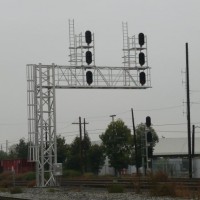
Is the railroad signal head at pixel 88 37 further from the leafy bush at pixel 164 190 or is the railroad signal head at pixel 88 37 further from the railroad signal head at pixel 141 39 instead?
the leafy bush at pixel 164 190

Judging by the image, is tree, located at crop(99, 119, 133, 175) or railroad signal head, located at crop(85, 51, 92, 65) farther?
tree, located at crop(99, 119, 133, 175)

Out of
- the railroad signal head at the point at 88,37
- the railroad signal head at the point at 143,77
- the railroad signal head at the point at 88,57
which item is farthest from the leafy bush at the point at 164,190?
the railroad signal head at the point at 88,37

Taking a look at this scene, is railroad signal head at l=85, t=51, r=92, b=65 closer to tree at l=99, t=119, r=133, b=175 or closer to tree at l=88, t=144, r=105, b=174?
tree at l=99, t=119, r=133, b=175

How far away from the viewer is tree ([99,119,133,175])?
73.8 m

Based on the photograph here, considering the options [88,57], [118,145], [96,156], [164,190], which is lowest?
[164,190]

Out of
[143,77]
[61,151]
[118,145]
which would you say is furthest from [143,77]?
[61,151]

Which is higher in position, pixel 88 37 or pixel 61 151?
pixel 88 37

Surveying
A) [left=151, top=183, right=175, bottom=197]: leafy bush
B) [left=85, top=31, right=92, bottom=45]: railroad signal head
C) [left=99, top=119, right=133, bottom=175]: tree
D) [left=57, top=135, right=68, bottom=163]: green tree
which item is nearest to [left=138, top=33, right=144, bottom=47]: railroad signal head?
[left=85, top=31, right=92, bottom=45]: railroad signal head

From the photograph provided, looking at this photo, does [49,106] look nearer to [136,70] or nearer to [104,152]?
[136,70]

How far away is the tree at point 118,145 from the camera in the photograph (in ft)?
242

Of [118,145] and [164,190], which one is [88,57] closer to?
[164,190]

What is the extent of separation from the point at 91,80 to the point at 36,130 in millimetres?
5094

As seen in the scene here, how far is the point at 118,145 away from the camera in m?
74.2

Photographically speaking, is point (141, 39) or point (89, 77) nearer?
point (89, 77)
